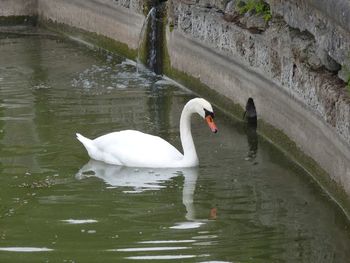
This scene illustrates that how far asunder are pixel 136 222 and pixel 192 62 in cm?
522

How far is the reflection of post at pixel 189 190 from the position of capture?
416 inches

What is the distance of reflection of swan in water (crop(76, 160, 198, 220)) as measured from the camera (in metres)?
11.3

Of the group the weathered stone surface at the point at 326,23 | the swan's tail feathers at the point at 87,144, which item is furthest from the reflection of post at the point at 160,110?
the weathered stone surface at the point at 326,23

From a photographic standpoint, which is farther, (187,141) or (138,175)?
(187,141)

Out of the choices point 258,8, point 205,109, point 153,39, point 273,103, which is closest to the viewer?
point 205,109

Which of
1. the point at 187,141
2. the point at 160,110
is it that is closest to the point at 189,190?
the point at 187,141

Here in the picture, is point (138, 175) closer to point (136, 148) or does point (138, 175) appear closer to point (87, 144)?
point (136, 148)

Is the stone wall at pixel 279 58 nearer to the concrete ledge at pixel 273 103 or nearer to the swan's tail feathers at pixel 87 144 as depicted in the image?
the concrete ledge at pixel 273 103

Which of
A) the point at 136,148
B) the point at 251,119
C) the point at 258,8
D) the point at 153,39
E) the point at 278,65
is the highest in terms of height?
the point at 258,8

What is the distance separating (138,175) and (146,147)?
1.15 feet

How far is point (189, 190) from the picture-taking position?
36.9 ft

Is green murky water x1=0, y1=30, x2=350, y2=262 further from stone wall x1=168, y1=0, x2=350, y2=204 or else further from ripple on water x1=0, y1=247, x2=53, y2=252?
stone wall x1=168, y1=0, x2=350, y2=204

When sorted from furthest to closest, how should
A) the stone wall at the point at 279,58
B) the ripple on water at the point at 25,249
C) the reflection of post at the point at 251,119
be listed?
the reflection of post at the point at 251,119, the stone wall at the point at 279,58, the ripple on water at the point at 25,249

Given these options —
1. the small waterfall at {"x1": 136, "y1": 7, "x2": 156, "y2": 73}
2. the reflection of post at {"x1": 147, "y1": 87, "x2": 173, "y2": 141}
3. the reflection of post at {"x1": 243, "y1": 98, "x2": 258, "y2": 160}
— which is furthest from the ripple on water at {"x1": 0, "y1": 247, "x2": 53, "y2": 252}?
the small waterfall at {"x1": 136, "y1": 7, "x2": 156, "y2": 73}
